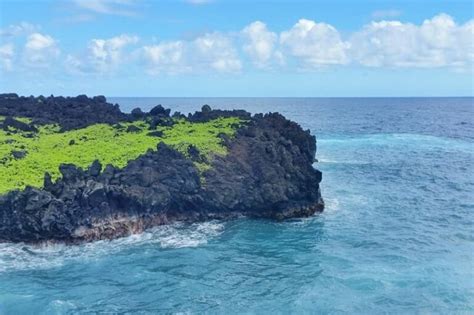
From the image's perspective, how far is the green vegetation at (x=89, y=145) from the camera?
57.5 meters

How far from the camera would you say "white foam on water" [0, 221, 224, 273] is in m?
46.3

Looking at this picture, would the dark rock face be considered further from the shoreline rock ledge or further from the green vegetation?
the shoreline rock ledge

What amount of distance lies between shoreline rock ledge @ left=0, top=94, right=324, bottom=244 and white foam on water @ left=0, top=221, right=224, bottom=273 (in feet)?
3.00

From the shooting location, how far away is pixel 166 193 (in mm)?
55438

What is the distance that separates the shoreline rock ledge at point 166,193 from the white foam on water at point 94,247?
36.0 inches

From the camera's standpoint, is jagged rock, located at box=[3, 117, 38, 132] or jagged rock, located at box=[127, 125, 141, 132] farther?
jagged rock, located at box=[3, 117, 38, 132]

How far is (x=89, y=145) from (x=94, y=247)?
22971 mm

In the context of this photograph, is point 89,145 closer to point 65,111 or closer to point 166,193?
point 166,193

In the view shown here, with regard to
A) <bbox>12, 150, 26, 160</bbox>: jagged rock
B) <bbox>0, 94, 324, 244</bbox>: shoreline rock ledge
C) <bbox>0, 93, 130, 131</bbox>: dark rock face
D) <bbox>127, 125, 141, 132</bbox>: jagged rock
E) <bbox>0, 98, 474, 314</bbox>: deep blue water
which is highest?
<bbox>0, 93, 130, 131</bbox>: dark rock face

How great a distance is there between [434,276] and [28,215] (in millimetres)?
38005

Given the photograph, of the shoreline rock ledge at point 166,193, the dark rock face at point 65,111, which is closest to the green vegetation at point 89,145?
the shoreline rock ledge at point 166,193

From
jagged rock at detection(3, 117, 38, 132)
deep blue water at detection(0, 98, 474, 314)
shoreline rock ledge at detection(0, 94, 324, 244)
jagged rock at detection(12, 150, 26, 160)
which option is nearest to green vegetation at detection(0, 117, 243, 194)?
jagged rock at detection(12, 150, 26, 160)

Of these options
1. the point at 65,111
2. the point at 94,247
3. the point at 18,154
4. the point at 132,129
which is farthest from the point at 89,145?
the point at 65,111

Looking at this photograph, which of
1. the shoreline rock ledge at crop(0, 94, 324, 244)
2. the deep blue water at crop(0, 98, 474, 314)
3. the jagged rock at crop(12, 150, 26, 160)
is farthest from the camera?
the jagged rock at crop(12, 150, 26, 160)
